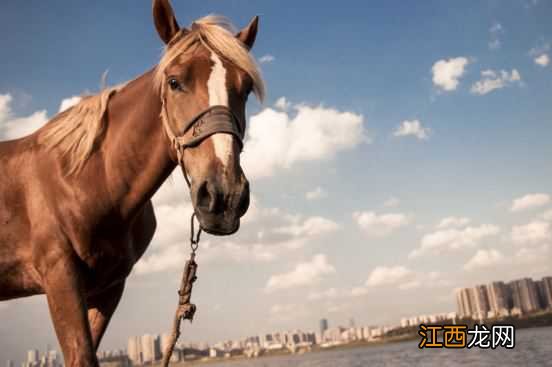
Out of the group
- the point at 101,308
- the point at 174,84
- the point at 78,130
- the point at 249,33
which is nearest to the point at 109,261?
the point at 101,308

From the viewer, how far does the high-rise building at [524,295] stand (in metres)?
160

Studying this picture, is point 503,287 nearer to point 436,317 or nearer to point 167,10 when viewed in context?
point 436,317

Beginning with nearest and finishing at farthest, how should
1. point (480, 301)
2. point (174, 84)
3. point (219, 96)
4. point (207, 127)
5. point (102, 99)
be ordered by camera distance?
point (207, 127)
point (219, 96)
point (174, 84)
point (102, 99)
point (480, 301)

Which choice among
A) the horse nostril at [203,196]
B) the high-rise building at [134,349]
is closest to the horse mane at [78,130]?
the horse nostril at [203,196]

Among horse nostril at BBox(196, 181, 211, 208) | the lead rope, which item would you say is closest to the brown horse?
horse nostril at BBox(196, 181, 211, 208)

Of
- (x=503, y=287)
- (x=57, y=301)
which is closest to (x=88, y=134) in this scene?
(x=57, y=301)

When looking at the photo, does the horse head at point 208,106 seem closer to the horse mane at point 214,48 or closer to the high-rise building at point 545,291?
the horse mane at point 214,48

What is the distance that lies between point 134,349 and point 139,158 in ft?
585

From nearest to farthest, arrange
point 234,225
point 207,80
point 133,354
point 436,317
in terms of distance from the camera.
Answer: point 234,225
point 207,80
point 133,354
point 436,317

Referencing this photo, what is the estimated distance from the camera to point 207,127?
8.26ft

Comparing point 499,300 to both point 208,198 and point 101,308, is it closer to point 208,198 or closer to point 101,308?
point 101,308

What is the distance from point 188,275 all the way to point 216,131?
1.05m

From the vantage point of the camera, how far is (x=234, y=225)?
2.33 metres

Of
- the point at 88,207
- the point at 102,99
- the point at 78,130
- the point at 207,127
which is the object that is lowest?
the point at 88,207
